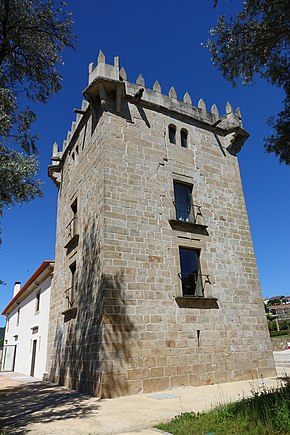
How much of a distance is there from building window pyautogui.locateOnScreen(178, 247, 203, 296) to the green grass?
5.02 meters

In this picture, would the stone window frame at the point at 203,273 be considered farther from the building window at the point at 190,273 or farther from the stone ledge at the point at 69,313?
the stone ledge at the point at 69,313

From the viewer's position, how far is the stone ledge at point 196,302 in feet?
32.3

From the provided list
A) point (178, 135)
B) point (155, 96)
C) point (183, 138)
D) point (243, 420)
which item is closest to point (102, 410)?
point (243, 420)

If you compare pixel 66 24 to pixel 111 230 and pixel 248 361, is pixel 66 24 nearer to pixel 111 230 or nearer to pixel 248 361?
pixel 111 230

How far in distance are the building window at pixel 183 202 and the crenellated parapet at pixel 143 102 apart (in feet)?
9.63

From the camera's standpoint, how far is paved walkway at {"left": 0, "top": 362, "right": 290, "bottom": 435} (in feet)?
17.1

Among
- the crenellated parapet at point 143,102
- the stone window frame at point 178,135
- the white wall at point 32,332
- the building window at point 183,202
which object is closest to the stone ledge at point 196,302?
the building window at point 183,202

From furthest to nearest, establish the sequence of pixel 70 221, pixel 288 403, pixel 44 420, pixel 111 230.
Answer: pixel 70 221 → pixel 111 230 → pixel 44 420 → pixel 288 403

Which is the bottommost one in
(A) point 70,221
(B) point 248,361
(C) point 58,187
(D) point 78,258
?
(B) point 248,361

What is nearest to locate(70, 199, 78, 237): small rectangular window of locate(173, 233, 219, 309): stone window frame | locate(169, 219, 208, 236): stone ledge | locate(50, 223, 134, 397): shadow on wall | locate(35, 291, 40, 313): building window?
locate(50, 223, 134, 397): shadow on wall

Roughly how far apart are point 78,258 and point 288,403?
7832 mm

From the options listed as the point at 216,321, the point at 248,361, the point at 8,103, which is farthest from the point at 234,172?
the point at 8,103

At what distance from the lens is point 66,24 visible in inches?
352

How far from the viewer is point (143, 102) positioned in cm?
1168
